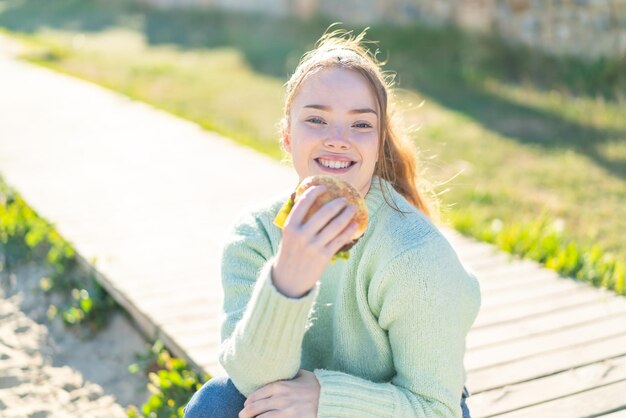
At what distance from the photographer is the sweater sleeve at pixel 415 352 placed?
2084 millimetres

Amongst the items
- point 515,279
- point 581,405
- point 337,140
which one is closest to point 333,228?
point 337,140

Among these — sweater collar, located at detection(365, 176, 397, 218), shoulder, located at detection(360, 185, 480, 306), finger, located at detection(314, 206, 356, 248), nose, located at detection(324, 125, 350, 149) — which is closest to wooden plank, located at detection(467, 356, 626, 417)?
shoulder, located at detection(360, 185, 480, 306)

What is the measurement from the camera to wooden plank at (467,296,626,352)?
3.41m

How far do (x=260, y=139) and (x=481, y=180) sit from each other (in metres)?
2.05

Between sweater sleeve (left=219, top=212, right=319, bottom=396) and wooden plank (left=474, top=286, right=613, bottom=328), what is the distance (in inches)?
57.2

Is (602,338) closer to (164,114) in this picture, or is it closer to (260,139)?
(260,139)

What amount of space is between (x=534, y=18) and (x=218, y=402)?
7594 mm

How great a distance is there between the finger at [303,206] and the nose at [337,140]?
0.32 m

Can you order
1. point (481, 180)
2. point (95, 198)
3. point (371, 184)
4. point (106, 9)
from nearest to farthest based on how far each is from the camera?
point (371, 184), point (95, 198), point (481, 180), point (106, 9)

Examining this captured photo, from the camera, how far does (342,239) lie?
1.88 meters

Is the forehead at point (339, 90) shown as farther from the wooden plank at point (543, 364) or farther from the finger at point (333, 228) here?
the wooden plank at point (543, 364)

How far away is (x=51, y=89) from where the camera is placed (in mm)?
9680

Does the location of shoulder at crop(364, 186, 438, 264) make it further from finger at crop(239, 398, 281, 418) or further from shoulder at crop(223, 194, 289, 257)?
finger at crop(239, 398, 281, 418)

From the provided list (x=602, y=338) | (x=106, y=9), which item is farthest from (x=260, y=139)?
(x=106, y=9)
